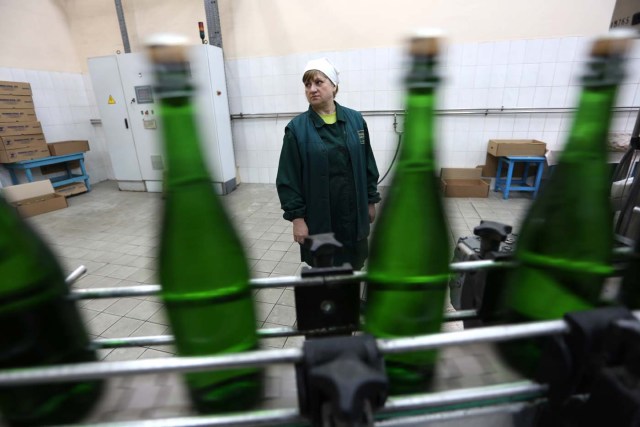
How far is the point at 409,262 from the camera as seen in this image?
404 mm

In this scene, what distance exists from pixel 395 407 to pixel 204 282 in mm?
243

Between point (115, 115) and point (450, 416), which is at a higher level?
point (115, 115)

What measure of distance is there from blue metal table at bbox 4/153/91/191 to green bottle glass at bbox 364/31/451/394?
4.23 m

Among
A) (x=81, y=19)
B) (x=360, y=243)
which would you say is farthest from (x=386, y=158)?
(x=81, y=19)

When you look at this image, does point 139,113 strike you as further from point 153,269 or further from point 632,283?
point 632,283

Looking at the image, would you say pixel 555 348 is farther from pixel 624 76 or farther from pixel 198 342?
pixel 198 342

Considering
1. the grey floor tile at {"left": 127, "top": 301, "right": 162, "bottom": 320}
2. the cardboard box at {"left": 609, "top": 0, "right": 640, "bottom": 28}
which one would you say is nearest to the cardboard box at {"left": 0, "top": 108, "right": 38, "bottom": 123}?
the grey floor tile at {"left": 127, "top": 301, "right": 162, "bottom": 320}

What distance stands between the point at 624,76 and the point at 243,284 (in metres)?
0.43

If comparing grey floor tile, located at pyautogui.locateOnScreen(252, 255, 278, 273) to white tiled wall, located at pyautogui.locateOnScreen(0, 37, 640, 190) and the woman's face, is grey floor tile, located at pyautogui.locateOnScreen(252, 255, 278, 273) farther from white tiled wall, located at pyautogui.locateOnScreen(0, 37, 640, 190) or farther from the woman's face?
white tiled wall, located at pyautogui.locateOnScreen(0, 37, 640, 190)

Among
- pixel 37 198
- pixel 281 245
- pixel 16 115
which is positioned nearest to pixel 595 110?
pixel 281 245

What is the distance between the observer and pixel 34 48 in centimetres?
361

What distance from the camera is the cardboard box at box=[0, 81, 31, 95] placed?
299 centimetres

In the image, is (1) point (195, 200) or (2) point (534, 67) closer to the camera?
(1) point (195, 200)

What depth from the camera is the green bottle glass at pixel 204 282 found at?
0.33 metres
